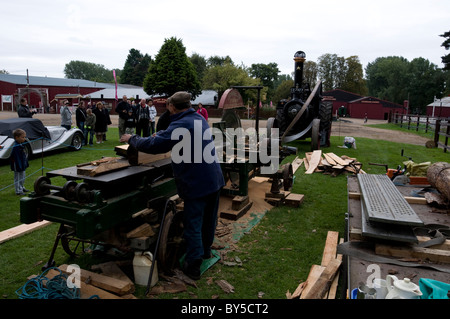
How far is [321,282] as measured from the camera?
3455 mm

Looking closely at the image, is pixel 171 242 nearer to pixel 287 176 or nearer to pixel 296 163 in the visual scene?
pixel 287 176

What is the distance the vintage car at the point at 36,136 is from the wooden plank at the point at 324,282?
20.9 feet

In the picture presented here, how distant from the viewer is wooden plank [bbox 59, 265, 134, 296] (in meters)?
3.36

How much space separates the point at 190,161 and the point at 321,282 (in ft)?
6.27

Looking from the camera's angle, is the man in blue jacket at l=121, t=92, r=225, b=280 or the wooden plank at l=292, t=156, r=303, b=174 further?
the wooden plank at l=292, t=156, r=303, b=174

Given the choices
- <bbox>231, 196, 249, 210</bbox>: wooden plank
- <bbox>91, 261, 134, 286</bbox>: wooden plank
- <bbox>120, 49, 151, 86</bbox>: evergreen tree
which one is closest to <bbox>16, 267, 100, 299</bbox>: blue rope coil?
<bbox>91, 261, 134, 286</bbox>: wooden plank

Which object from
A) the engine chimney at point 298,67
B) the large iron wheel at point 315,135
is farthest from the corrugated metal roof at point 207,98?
the large iron wheel at point 315,135

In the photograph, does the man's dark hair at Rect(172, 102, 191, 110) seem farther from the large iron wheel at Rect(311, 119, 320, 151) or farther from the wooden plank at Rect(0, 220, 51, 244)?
the large iron wheel at Rect(311, 119, 320, 151)

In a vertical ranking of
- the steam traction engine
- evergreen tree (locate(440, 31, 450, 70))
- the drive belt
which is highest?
evergreen tree (locate(440, 31, 450, 70))

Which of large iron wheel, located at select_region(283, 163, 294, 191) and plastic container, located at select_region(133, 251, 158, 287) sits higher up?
large iron wheel, located at select_region(283, 163, 294, 191)

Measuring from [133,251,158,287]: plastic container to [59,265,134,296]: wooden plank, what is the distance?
0.69 feet

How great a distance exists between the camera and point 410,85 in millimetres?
58344

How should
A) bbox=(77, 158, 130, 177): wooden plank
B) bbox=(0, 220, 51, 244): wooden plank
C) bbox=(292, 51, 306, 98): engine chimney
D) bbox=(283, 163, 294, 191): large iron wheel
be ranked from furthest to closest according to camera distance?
bbox=(292, 51, 306, 98): engine chimney
bbox=(283, 163, 294, 191): large iron wheel
bbox=(0, 220, 51, 244): wooden plank
bbox=(77, 158, 130, 177): wooden plank

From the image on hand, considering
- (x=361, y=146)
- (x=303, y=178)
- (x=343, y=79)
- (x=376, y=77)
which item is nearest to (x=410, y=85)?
(x=343, y=79)
